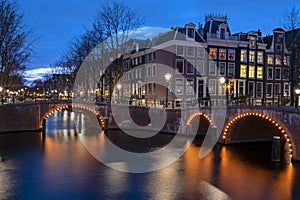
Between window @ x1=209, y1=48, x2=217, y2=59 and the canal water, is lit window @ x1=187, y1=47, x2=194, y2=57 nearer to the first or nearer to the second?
window @ x1=209, y1=48, x2=217, y2=59

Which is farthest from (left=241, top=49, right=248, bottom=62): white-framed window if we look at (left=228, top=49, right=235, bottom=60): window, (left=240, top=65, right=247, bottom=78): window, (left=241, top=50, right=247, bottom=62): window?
(left=228, top=49, right=235, bottom=60): window

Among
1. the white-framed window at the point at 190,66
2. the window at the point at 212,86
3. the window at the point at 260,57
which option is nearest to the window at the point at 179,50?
the white-framed window at the point at 190,66

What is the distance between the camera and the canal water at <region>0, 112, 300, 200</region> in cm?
1404

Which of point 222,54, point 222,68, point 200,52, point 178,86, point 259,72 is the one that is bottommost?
point 178,86

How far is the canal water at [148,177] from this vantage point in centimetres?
1404

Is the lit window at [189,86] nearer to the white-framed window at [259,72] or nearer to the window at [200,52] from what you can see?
the window at [200,52]

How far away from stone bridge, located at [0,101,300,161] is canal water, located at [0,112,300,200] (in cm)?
234

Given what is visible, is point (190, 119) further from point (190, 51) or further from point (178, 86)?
point (190, 51)

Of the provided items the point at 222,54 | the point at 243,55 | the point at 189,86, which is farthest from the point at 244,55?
the point at 189,86

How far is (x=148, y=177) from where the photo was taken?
54.7ft

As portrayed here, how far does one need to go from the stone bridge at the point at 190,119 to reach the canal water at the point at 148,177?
2.34 m

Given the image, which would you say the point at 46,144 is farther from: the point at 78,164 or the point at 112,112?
the point at 112,112

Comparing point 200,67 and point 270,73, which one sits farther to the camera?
point 270,73

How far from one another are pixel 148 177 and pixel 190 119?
13.7m
